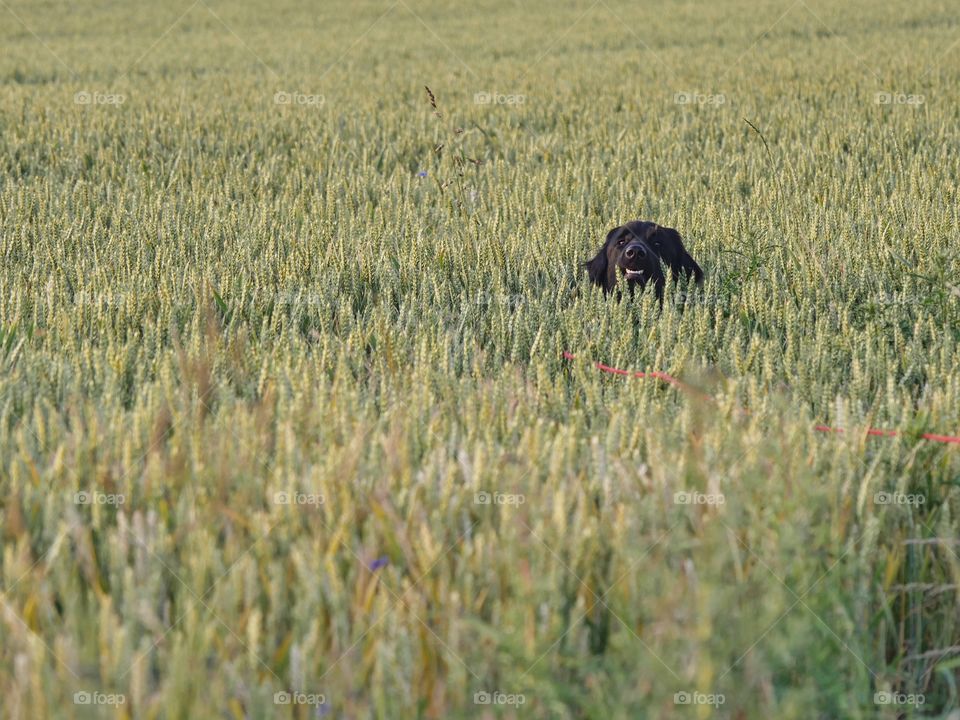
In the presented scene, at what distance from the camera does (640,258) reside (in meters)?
3.80

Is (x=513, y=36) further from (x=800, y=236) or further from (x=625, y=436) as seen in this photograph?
(x=625, y=436)

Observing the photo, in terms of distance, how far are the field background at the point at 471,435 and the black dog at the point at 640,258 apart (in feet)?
0.56

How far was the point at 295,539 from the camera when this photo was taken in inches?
76.2

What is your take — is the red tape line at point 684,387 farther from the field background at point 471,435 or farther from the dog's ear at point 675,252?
the dog's ear at point 675,252

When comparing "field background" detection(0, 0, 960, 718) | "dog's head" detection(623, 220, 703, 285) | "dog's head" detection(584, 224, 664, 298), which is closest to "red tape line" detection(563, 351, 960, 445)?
"field background" detection(0, 0, 960, 718)

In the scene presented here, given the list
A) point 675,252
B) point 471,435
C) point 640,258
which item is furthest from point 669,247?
point 471,435

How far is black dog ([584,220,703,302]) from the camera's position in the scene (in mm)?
3824

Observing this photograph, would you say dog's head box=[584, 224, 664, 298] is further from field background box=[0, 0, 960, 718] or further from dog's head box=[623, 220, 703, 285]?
field background box=[0, 0, 960, 718]

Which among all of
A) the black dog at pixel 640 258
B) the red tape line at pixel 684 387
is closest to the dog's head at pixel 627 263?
the black dog at pixel 640 258

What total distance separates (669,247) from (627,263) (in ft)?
1.05

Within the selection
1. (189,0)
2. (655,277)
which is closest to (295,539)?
(655,277)

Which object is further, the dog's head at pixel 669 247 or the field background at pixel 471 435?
the dog's head at pixel 669 247

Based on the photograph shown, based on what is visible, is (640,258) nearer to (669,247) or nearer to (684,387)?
(669,247)

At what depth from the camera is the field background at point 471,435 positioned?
1.65m
